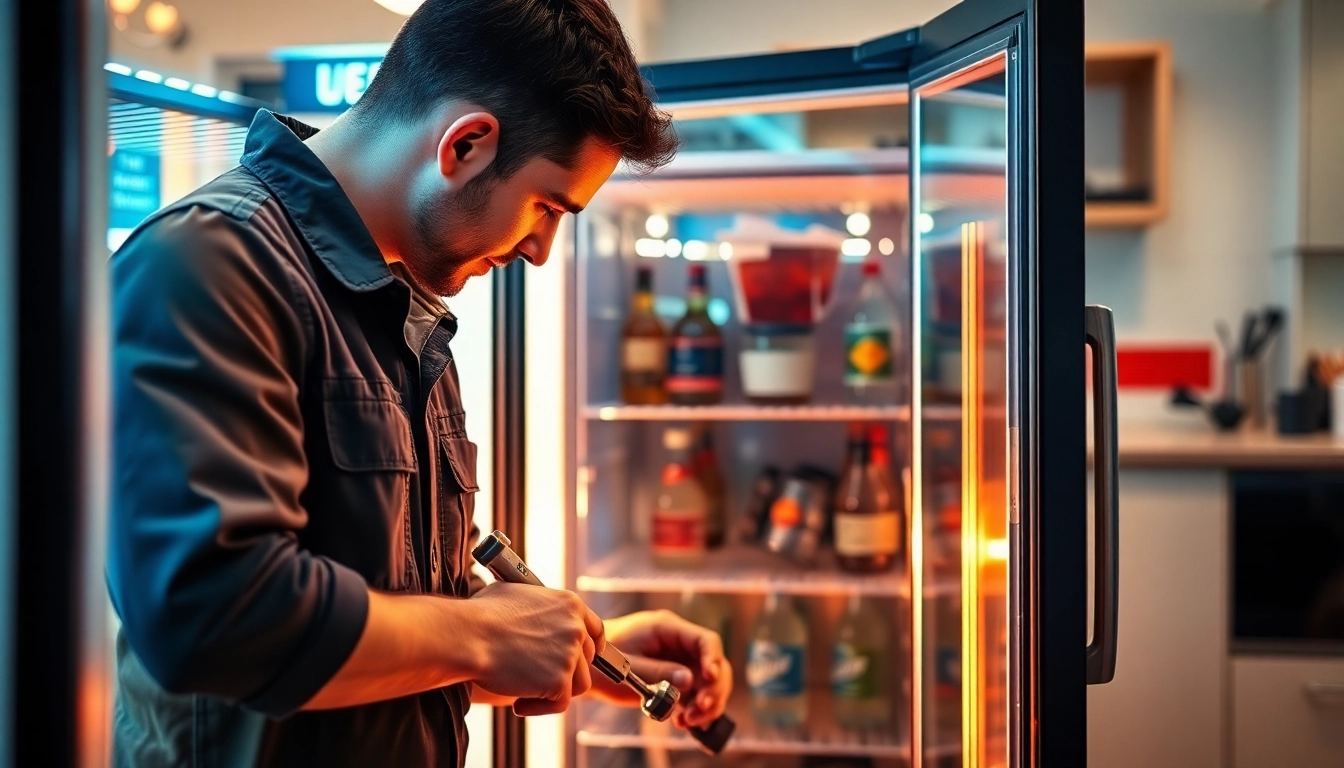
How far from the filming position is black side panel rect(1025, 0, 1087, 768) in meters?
1.09

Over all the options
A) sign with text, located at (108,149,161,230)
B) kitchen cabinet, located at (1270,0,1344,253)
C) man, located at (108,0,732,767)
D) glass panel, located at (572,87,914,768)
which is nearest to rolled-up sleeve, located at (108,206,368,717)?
man, located at (108,0,732,767)

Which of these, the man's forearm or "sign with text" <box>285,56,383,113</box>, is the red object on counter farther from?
the man's forearm

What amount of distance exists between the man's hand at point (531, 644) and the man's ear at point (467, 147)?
363 millimetres

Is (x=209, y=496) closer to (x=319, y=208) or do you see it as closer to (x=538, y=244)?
(x=319, y=208)

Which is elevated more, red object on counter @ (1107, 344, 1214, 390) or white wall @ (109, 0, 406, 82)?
white wall @ (109, 0, 406, 82)

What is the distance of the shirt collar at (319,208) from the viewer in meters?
0.96

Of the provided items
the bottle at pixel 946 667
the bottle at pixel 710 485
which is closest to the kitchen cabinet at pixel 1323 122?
the bottle at pixel 710 485

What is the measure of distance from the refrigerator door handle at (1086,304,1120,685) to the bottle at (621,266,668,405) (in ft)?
4.00

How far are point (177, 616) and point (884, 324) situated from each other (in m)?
1.84

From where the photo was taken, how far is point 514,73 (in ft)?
3.30

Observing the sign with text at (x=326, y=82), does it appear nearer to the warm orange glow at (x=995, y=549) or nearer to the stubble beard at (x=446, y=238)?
the stubble beard at (x=446, y=238)

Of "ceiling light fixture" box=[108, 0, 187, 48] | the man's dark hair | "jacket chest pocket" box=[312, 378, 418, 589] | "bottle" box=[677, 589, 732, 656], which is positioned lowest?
"bottle" box=[677, 589, 732, 656]

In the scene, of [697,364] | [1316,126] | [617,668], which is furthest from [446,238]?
[1316,126]

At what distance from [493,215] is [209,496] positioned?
0.39 meters
